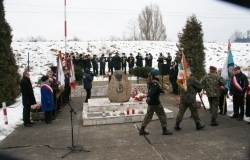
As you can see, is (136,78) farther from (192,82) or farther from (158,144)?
(158,144)

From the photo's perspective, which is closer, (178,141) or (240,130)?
(178,141)

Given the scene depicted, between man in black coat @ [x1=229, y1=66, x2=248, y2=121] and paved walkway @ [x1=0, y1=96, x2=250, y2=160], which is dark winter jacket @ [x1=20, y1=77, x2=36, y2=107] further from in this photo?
man in black coat @ [x1=229, y1=66, x2=248, y2=121]

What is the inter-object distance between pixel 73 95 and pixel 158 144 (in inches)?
366

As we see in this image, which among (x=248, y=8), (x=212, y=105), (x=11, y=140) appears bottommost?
(x=11, y=140)

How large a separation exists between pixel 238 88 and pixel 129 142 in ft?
13.8

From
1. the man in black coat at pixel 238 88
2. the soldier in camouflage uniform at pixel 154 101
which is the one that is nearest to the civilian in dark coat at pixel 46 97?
the soldier in camouflage uniform at pixel 154 101

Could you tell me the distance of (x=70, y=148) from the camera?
5.79 meters

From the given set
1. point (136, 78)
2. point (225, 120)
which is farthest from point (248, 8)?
point (136, 78)

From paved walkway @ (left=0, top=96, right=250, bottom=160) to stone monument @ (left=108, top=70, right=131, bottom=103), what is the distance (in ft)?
7.10

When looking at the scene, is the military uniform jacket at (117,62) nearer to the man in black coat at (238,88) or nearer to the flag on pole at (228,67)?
the flag on pole at (228,67)

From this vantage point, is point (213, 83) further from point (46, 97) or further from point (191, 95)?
point (46, 97)

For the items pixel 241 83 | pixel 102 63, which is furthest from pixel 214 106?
pixel 102 63

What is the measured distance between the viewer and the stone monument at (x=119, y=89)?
10281mm

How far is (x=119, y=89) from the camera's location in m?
10.3
